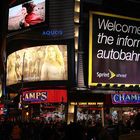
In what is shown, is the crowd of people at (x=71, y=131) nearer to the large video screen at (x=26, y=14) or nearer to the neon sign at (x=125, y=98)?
the neon sign at (x=125, y=98)

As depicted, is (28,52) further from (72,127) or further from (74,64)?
(72,127)

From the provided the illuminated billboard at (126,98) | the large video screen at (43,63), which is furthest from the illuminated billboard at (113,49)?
the large video screen at (43,63)

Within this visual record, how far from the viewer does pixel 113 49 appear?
38.9 meters

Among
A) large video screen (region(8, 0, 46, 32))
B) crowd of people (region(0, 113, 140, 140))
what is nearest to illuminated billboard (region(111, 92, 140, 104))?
large video screen (region(8, 0, 46, 32))

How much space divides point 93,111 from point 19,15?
13.3 metres

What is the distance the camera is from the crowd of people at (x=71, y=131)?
945 cm

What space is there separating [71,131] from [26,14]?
35109mm

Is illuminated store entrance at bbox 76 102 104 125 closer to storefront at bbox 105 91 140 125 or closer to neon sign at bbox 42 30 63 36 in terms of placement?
storefront at bbox 105 91 140 125

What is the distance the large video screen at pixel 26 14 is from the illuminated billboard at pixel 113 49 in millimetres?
5538

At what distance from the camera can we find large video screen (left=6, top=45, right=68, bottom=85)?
38656mm

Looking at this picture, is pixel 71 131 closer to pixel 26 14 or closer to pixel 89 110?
pixel 89 110

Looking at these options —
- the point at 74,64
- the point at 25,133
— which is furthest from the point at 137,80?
the point at 25,133

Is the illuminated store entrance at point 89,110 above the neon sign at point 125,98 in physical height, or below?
below

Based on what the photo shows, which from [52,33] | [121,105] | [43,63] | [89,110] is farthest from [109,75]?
[52,33]
